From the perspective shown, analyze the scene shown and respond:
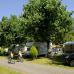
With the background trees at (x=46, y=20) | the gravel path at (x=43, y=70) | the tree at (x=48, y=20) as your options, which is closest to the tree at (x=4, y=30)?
the background trees at (x=46, y=20)

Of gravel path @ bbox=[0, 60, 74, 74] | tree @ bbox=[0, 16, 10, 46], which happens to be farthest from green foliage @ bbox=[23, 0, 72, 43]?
tree @ bbox=[0, 16, 10, 46]

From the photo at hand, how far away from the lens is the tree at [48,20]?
4588 centimetres

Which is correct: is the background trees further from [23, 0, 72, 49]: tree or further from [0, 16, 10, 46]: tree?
[0, 16, 10, 46]: tree

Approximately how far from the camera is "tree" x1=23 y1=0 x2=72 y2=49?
45875 mm

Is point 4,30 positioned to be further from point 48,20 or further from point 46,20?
point 48,20

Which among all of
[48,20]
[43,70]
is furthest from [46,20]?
[43,70]

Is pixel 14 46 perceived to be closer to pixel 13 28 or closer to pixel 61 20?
pixel 13 28

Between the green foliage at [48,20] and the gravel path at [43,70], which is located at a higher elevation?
the green foliage at [48,20]

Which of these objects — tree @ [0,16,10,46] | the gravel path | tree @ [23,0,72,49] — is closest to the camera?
the gravel path

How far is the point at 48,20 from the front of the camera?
151 feet

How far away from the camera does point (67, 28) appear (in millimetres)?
47031

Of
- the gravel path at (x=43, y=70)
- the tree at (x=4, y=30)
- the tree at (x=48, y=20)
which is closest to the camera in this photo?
the gravel path at (x=43, y=70)

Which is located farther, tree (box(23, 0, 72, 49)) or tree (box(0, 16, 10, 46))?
tree (box(0, 16, 10, 46))

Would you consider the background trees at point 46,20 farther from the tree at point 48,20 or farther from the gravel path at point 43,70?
the gravel path at point 43,70
